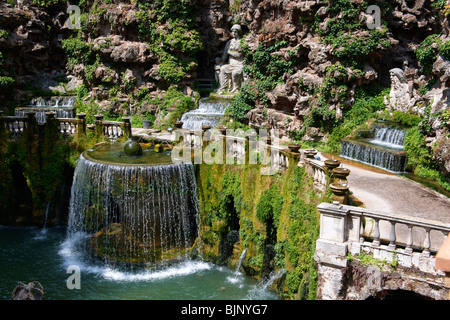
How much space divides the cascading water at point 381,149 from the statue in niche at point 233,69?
9446 mm

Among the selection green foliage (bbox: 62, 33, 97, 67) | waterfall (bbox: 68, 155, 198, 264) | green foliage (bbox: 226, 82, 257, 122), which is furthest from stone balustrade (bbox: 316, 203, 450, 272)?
green foliage (bbox: 62, 33, 97, 67)

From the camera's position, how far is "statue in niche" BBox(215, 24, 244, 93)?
2336cm

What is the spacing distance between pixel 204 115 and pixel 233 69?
4.16 meters

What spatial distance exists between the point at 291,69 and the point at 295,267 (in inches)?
490

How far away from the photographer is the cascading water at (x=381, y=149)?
1369 centimetres

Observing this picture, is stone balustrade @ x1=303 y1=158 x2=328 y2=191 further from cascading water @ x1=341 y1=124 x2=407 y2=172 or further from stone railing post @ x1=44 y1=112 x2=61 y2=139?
stone railing post @ x1=44 y1=112 x2=61 y2=139

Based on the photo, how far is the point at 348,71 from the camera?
698 inches

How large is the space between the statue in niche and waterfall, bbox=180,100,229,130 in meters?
1.99

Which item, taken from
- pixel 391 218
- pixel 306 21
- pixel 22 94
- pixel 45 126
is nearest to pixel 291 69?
pixel 306 21

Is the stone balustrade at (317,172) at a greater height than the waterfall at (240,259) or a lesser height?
greater

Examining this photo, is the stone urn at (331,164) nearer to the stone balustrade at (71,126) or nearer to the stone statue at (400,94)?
the stone balustrade at (71,126)

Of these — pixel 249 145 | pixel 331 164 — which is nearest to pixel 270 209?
pixel 249 145

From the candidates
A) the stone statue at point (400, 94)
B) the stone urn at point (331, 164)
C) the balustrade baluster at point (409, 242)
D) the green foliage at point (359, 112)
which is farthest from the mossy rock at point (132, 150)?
the stone statue at point (400, 94)

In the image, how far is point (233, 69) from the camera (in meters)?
23.4
